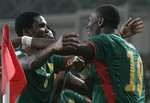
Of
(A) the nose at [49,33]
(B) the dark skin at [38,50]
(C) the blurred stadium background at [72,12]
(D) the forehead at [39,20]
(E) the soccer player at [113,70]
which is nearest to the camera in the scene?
(B) the dark skin at [38,50]

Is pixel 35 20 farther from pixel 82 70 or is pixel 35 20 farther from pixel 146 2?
pixel 146 2

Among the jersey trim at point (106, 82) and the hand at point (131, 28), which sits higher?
the hand at point (131, 28)

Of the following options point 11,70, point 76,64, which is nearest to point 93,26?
point 76,64

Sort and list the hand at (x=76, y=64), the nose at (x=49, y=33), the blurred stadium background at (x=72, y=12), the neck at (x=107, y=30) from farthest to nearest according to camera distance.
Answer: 1. the blurred stadium background at (x=72, y=12)
2. the nose at (x=49, y=33)
3. the hand at (x=76, y=64)
4. the neck at (x=107, y=30)

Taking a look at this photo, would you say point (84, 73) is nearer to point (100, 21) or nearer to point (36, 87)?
point (36, 87)

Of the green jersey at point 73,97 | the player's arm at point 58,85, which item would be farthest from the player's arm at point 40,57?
the green jersey at point 73,97

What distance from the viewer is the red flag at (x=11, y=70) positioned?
5.21m

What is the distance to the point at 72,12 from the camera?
27.6 metres

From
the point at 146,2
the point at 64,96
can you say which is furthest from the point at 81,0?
the point at 64,96

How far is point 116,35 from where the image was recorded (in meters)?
5.99

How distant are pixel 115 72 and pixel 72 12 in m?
21.8

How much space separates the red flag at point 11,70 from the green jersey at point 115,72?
808 mm

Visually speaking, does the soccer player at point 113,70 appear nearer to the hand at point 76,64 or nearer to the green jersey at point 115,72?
the green jersey at point 115,72

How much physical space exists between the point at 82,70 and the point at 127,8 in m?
18.9
